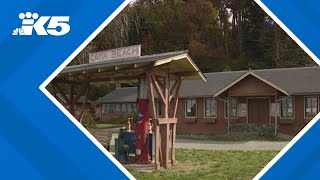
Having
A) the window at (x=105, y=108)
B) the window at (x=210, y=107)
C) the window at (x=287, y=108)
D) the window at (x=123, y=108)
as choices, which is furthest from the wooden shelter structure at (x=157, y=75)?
the window at (x=105, y=108)

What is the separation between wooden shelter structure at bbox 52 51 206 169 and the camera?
8500 mm

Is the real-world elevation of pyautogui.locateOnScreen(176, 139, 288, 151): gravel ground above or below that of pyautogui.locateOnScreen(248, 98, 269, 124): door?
below

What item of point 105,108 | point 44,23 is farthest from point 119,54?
point 105,108

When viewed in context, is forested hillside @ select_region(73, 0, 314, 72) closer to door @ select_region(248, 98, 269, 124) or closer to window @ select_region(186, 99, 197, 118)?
door @ select_region(248, 98, 269, 124)

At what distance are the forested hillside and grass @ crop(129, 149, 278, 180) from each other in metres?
3.53

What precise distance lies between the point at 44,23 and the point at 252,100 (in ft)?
59.4

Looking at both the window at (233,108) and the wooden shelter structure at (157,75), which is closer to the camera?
the wooden shelter structure at (157,75)

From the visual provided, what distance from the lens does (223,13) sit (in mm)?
12617

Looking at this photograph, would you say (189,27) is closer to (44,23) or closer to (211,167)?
(211,167)

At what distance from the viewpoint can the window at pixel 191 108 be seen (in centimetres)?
2392

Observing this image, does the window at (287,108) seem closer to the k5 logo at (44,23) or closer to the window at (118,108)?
the window at (118,108)

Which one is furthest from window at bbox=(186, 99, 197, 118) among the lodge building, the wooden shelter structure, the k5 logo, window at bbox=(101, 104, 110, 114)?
the k5 logo

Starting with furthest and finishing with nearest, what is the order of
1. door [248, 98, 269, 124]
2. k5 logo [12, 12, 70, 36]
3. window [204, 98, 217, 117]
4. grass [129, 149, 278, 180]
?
window [204, 98, 217, 117] → door [248, 98, 269, 124] → grass [129, 149, 278, 180] → k5 logo [12, 12, 70, 36]

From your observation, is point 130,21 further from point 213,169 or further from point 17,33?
point 17,33
